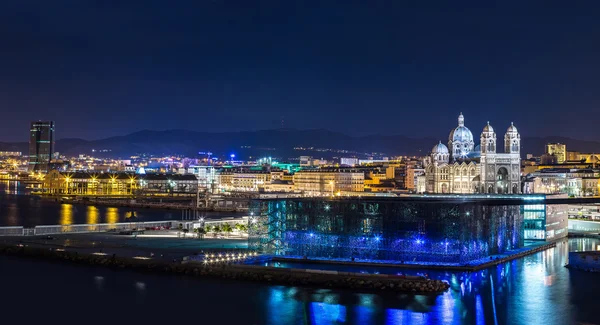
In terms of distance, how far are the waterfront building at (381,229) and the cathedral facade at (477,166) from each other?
1040 inches

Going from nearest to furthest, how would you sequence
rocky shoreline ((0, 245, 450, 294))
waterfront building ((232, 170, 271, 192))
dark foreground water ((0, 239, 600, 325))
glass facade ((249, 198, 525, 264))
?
1. dark foreground water ((0, 239, 600, 325))
2. rocky shoreline ((0, 245, 450, 294))
3. glass facade ((249, 198, 525, 264))
4. waterfront building ((232, 170, 271, 192))

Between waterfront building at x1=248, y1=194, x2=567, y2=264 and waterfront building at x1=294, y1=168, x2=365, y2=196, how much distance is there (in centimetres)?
6009

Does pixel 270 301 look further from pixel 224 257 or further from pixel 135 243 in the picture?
pixel 135 243

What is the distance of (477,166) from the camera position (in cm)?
6278

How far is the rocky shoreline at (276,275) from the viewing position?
27.0 metres

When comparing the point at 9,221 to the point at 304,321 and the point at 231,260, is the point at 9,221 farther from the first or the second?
the point at 304,321

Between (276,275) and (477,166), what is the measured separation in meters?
37.6

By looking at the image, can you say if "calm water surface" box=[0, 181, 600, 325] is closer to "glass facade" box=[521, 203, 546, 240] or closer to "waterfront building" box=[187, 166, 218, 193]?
"glass facade" box=[521, 203, 546, 240]

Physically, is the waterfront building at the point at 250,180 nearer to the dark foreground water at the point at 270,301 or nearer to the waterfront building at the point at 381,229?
the waterfront building at the point at 381,229

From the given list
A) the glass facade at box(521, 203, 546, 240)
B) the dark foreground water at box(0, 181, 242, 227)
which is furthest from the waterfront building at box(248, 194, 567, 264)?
the dark foreground water at box(0, 181, 242, 227)

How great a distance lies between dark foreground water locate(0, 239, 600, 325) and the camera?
938 inches

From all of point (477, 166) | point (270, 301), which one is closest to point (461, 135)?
point (477, 166)

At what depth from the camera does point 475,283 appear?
28719 millimetres

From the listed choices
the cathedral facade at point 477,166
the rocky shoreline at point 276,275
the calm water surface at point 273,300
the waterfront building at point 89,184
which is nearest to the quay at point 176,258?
the rocky shoreline at point 276,275
